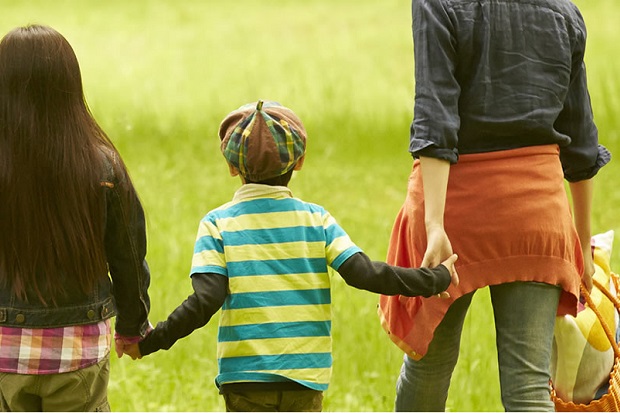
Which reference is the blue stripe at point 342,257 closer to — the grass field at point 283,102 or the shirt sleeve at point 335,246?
the shirt sleeve at point 335,246

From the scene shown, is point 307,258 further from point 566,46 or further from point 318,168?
point 318,168

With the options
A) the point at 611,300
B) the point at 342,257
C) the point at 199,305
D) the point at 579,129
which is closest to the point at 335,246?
the point at 342,257

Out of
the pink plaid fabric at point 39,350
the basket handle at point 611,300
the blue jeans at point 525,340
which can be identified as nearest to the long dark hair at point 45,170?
the pink plaid fabric at point 39,350

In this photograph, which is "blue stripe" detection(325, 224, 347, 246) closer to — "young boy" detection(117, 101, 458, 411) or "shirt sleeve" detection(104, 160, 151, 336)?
"young boy" detection(117, 101, 458, 411)

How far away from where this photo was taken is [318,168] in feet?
37.9

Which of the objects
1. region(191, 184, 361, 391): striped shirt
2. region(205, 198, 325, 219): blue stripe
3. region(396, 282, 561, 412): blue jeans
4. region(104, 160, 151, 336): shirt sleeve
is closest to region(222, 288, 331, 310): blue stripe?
region(191, 184, 361, 391): striped shirt

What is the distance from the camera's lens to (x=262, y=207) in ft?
12.9

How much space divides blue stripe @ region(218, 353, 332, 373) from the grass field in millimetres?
2078

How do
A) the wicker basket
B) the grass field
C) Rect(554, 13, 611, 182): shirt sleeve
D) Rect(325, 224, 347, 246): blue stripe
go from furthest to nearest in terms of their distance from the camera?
the grass field
the wicker basket
Rect(554, 13, 611, 182): shirt sleeve
Rect(325, 224, 347, 246): blue stripe

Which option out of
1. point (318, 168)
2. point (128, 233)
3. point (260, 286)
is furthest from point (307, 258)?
point (318, 168)

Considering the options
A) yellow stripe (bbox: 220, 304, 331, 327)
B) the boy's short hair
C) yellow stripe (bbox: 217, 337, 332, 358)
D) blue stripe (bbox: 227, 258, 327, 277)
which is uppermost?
the boy's short hair

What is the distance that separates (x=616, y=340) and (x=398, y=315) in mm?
925

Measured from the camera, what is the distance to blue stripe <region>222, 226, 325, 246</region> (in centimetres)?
389

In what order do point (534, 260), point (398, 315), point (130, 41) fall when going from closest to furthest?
1. point (534, 260)
2. point (398, 315)
3. point (130, 41)
